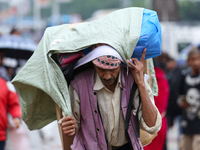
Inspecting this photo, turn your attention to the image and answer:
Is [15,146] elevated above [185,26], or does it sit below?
above

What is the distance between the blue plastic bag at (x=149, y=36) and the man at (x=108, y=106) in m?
0.07

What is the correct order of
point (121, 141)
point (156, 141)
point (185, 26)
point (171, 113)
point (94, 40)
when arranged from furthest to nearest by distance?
point (185, 26) → point (171, 113) → point (156, 141) → point (121, 141) → point (94, 40)

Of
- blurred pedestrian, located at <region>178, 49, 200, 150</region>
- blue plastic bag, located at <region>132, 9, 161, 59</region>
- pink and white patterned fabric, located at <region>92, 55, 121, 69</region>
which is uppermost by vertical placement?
blue plastic bag, located at <region>132, 9, 161, 59</region>

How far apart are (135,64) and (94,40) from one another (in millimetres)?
382

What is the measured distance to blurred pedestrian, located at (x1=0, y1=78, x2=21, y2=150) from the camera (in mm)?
4516

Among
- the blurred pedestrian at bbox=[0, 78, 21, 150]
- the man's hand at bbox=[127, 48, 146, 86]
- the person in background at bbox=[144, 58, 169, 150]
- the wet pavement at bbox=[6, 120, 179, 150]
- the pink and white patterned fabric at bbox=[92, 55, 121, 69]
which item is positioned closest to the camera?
the pink and white patterned fabric at bbox=[92, 55, 121, 69]

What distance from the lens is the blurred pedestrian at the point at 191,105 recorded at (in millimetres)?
5547

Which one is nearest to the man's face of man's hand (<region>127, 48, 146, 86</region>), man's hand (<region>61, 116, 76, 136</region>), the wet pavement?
man's hand (<region>127, 48, 146, 86</region>)

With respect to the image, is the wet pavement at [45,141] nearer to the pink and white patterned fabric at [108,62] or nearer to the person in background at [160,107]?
the person in background at [160,107]

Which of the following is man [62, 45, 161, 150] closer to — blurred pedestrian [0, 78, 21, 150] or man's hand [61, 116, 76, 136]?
man's hand [61, 116, 76, 136]

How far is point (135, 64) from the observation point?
2.84 metres

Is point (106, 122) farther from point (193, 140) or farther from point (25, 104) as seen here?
point (193, 140)

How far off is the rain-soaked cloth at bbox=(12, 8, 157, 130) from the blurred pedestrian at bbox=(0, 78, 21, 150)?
160cm

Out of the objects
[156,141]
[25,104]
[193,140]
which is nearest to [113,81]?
[25,104]
